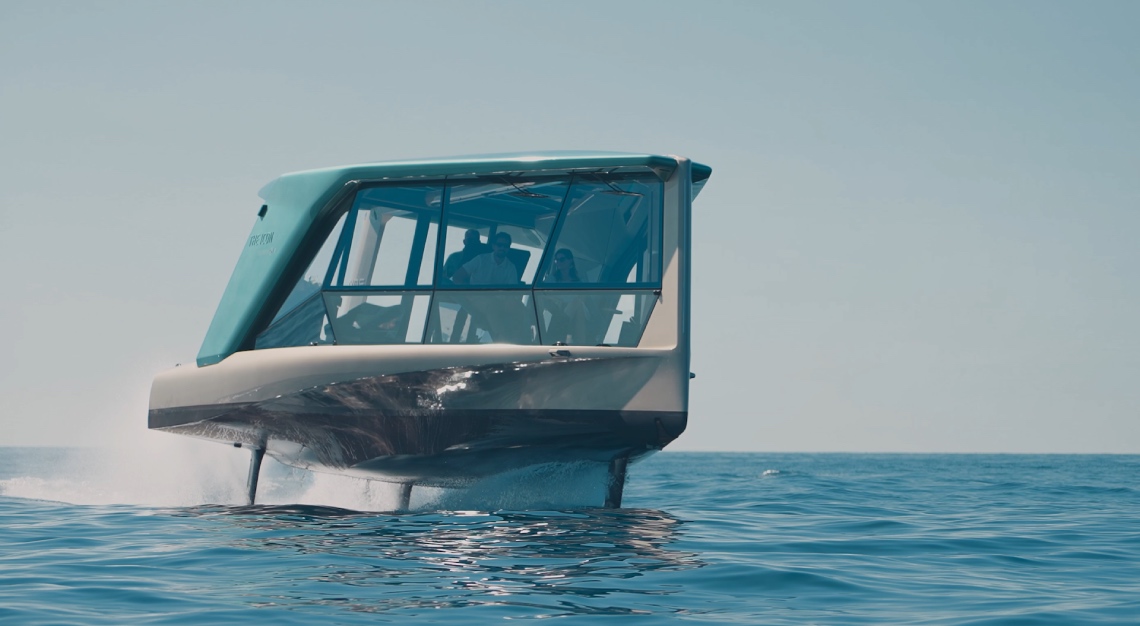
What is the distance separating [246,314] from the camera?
978 centimetres

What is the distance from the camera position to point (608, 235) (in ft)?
29.3

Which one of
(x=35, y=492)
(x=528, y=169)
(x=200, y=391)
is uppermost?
(x=528, y=169)

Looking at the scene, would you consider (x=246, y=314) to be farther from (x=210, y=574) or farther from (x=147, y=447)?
(x=147, y=447)

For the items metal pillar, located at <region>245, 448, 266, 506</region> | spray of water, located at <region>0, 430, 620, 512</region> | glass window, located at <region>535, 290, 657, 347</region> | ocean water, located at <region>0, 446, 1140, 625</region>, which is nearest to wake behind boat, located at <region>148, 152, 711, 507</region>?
glass window, located at <region>535, 290, 657, 347</region>

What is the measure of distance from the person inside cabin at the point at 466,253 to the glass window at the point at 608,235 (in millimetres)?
692

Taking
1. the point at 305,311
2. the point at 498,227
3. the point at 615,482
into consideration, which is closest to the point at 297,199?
the point at 305,311

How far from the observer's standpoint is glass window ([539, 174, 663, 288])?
28.9ft

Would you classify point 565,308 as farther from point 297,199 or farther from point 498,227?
point 297,199

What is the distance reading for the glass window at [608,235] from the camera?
8797 mm

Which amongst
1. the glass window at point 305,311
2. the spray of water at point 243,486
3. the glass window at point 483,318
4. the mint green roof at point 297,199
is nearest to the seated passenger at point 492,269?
the glass window at point 483,318

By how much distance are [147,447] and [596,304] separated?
7850mm

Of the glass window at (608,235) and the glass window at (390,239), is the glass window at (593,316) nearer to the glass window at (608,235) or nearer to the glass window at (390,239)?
the glass window at (608,235)

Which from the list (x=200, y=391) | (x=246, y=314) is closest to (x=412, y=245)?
(x=246, y=314)

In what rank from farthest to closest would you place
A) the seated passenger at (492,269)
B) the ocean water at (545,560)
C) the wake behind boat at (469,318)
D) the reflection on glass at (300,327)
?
the reflection on glass at (300,327) → the seated passenger at (492,269) → the wake behind boat at (469,318) → the ocean water at (545,560)
